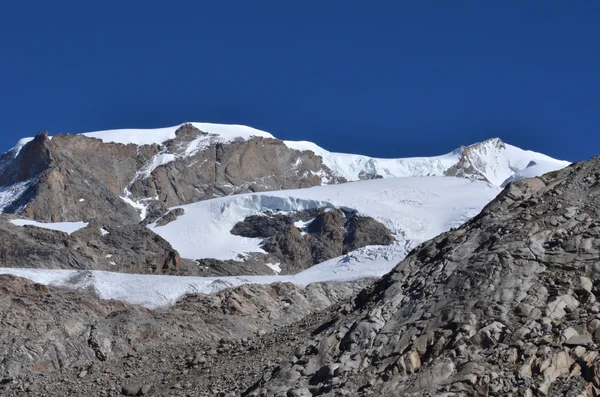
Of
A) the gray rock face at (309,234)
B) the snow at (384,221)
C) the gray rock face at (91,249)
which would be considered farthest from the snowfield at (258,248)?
the gray rock face at (91,249)

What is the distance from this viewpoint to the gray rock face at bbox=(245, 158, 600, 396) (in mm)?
25453

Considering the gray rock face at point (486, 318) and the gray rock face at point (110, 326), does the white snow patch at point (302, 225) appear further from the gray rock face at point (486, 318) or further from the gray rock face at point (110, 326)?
the gray rock face at point (486, 318)

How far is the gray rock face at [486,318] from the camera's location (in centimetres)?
2545

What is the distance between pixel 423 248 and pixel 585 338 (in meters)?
7.94

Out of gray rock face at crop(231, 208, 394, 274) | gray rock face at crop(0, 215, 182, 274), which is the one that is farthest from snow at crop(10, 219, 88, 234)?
gray rock face at crop(231, 208, 394, 274)

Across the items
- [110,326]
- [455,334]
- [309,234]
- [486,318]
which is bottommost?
[455,334]

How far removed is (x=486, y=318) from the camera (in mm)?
27281

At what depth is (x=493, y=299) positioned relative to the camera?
2791 centimetres

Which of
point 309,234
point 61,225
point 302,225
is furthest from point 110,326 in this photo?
point 302,225

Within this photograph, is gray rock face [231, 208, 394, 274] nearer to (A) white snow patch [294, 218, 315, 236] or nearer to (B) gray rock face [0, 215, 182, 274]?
(A) white snow patch [294, 218, 315, 236]

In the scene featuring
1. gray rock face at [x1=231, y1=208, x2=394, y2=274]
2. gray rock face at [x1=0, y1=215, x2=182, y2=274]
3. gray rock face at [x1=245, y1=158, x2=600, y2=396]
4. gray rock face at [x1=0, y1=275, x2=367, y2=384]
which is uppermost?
gray rock face at [x1=231, y1=208, x2=394, y2=274]

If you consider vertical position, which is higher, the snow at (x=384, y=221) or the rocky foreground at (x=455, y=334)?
the snow at (x=384, y=221)

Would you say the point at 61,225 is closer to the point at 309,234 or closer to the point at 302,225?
the point at 309,234

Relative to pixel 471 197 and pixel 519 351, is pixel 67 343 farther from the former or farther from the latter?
pixel 471 197
